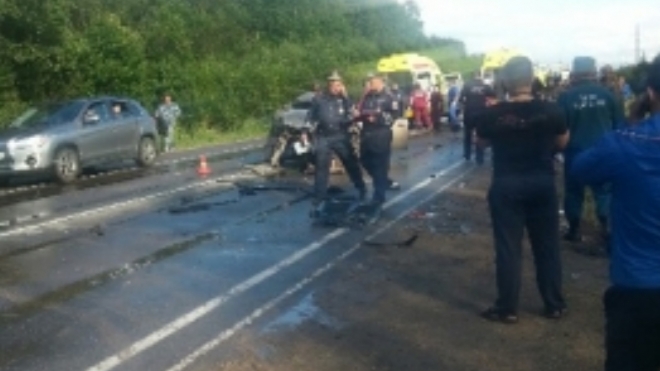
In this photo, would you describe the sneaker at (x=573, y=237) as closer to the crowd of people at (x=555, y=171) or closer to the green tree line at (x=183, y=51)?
the crowd of people at (x=555, y=171)

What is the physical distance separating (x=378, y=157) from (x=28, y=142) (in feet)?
25.0

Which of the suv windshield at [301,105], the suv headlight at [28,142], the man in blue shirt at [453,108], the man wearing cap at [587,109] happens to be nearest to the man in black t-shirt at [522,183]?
the man wearing cap at [587,109]

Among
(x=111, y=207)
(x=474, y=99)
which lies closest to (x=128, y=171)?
(x=111, y=207)

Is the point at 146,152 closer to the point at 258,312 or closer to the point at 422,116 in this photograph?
the point at 422,116

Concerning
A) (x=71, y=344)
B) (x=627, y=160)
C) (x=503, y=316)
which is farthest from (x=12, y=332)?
(x=627, y=160)

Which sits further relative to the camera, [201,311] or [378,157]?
[378,157]

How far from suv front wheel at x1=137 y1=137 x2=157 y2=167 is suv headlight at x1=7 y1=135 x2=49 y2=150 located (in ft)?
11.5

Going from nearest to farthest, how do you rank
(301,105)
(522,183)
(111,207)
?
(522,183) < (111,207) < (301,105)

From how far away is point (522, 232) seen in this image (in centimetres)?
723

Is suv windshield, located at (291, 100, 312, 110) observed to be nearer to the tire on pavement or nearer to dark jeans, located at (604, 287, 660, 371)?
the tire on pavement

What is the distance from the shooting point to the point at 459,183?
53.9 ft

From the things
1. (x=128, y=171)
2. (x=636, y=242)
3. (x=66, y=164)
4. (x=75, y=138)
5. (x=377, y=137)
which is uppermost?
(x=636, y=242)

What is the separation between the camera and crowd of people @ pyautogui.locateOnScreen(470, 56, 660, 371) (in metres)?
3.91

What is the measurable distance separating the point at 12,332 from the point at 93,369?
131 centimetres
